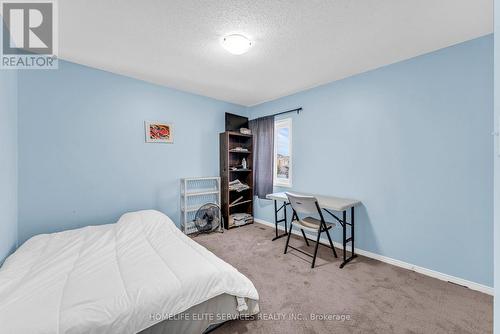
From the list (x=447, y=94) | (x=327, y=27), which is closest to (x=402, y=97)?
(x=447, y=94)

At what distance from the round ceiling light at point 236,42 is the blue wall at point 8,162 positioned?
1.84m

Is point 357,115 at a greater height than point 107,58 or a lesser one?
lesser

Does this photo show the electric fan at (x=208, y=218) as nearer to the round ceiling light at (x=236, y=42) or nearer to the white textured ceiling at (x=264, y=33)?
the white textured ceiling at (x=264, y=33)

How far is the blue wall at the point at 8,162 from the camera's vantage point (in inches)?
62.9

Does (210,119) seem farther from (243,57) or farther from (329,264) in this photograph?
(329,264)

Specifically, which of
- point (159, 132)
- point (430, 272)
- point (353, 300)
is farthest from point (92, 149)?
point (430, 272)

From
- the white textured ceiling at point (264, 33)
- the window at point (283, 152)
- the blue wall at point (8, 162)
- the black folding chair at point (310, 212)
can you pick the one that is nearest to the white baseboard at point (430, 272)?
the black folding chair at point (310, 212)

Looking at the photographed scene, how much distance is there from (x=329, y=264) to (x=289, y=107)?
2458 millimetres

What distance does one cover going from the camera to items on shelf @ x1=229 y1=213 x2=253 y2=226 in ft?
12.0

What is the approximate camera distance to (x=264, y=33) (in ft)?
5.86

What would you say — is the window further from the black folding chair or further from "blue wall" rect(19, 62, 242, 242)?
"blue wall" rect(19, 62, 242, 242)

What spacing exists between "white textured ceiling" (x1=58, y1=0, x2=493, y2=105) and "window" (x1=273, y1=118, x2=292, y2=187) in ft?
3.39

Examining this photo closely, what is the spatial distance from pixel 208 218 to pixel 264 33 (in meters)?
2.66

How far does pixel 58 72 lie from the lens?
223cm
